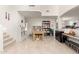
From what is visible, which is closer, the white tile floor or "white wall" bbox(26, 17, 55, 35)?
the white tile floor

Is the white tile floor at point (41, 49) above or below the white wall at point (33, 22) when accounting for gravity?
below

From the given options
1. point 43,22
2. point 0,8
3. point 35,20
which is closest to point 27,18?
point 35,20

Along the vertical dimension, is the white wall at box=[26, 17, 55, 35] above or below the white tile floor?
above

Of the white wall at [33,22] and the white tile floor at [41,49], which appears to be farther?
the white wall at [33,22]

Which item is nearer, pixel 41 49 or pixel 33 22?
pixel 41 49

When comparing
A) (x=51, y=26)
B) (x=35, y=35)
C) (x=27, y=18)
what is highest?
(x=27, y=18)

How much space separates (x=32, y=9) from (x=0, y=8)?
325cm

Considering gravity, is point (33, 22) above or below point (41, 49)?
above

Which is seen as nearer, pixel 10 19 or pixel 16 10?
pixel 10 19

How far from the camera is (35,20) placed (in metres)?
13.2
